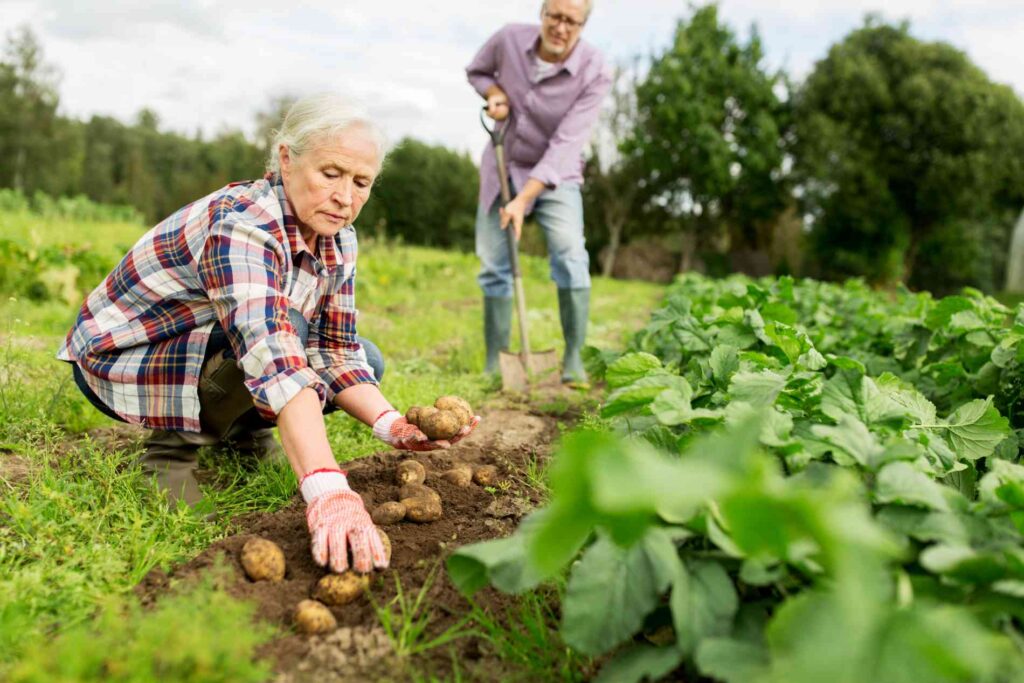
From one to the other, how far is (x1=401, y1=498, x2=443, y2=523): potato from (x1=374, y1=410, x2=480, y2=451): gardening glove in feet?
0.88

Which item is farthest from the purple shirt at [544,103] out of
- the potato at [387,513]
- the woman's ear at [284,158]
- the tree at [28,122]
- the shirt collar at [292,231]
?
the tree at [28,122]

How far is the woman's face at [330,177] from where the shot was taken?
2.08m

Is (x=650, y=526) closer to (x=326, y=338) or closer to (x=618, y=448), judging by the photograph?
(x=618, y=448)

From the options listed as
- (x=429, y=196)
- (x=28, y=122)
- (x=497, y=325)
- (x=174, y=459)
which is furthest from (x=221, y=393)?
(x=28, y=122)

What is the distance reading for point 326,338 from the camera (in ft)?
8.30

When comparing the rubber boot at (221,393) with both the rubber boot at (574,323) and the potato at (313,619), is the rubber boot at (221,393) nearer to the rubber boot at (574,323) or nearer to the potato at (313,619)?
the potato at (313,619)

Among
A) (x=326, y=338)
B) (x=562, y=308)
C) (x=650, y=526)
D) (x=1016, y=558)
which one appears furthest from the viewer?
(x=562, y=308)

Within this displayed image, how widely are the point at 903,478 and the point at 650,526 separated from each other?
0.48 m

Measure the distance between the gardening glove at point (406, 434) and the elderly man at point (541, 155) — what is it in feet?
6.33

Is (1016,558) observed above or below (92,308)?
below

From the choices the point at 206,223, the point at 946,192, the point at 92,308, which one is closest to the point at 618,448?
the point at 206,223

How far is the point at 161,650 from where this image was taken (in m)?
1.23

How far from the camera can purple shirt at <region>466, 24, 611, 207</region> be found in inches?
163

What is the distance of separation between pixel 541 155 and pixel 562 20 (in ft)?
2.56
